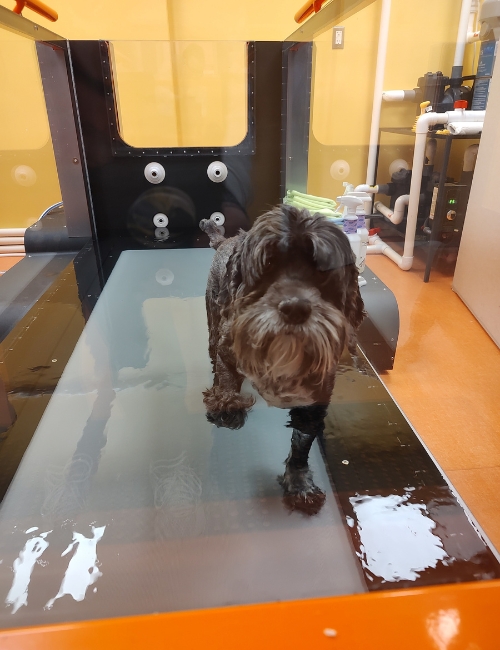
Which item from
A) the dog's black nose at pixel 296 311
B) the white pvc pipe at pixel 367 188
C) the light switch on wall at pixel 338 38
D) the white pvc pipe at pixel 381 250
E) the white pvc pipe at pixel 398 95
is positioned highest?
the light switch on wall at pixel 338 38

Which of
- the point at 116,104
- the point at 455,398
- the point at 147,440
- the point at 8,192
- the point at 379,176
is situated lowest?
the point at 455,398

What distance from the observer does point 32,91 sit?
255 cm

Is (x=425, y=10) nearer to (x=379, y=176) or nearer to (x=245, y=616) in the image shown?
(x=379, y=176)

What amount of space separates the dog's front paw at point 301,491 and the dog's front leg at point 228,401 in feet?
0.87

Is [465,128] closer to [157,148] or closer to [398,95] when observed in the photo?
[398,95]

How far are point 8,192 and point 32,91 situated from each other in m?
0.77

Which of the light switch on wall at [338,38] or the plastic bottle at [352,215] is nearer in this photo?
the plastic bottle at [352,215]

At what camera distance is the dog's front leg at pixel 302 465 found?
1.12 m

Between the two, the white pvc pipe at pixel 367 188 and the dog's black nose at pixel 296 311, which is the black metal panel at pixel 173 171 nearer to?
the white pvc pipe at pixel 367 188

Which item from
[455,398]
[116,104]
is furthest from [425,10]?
[116,104]

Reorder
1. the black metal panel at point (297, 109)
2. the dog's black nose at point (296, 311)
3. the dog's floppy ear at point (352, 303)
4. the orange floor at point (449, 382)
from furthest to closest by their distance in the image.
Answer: the black metal panel at point (297, 109)
the orange floor at point (449, 382)
the dog's floppy ear at point (352, 303)
the dog's black nose at point (296, 311)

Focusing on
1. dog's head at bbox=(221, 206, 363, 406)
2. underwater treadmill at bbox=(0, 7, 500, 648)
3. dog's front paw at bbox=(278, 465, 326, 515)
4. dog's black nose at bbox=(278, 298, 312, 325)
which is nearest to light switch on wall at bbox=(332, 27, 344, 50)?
underwater treadmill at bbox=(0, 7, 500, 648)

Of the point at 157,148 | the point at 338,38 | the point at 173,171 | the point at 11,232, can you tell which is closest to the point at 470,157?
the point at 338,38

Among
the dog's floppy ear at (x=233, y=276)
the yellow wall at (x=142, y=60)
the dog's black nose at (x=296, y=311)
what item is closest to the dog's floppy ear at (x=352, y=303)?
the dog's black nose at (x=296, y=311)
